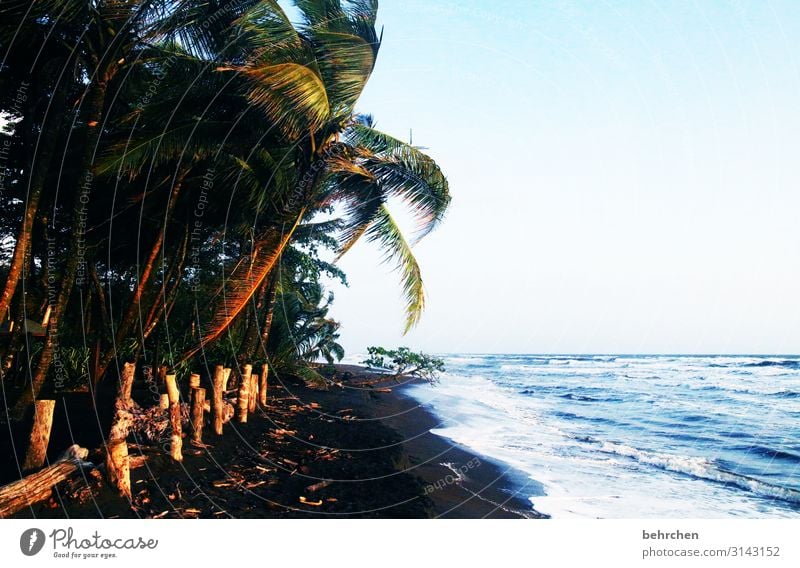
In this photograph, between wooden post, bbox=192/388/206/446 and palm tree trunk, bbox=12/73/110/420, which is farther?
wooden post, bbox=192/388/206/446

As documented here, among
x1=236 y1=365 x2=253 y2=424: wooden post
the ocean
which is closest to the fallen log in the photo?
x1=236 y1=365 x2=253 y2=424: wooden post

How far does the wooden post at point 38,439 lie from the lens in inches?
203

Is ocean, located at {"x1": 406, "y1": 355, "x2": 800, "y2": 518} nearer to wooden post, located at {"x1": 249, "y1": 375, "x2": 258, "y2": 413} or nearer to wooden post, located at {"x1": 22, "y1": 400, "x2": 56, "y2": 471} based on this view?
wooden post, located at {"x1": 249, "y1": 375, "x2": 258, "y2": 413}

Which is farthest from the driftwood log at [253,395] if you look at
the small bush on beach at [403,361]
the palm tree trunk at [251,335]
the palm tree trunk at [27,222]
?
the small bush on beach at [403,361]

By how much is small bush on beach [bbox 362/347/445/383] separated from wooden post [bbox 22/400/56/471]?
40.5ft

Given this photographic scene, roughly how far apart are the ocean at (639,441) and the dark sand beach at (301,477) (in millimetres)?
775

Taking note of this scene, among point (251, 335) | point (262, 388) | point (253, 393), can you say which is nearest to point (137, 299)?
point (251, 335)

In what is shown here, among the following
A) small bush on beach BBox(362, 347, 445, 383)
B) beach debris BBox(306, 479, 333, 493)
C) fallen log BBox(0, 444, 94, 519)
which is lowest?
beach debris BBox(306, 479, 333, 493)

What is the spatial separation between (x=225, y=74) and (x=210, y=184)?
5.87 ft

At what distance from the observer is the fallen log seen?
4.35 metres

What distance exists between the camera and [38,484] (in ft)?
14.9

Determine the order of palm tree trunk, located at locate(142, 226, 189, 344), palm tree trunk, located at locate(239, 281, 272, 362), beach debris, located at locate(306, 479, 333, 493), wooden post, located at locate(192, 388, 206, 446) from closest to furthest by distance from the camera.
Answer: beach debris, located at locate(306, 479, 333, 493)
wooden post, located at locate(192, 388, 206, 446)
palm tree trunk, located at locate(239, 281, 272, 362)
palm tree trunk, located at locate(142, 226, 189, 344)

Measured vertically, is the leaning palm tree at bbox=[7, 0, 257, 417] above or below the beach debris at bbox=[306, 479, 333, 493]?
above

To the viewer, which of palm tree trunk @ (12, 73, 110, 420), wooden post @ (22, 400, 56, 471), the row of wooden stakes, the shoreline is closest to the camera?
the row of wooden stakes
